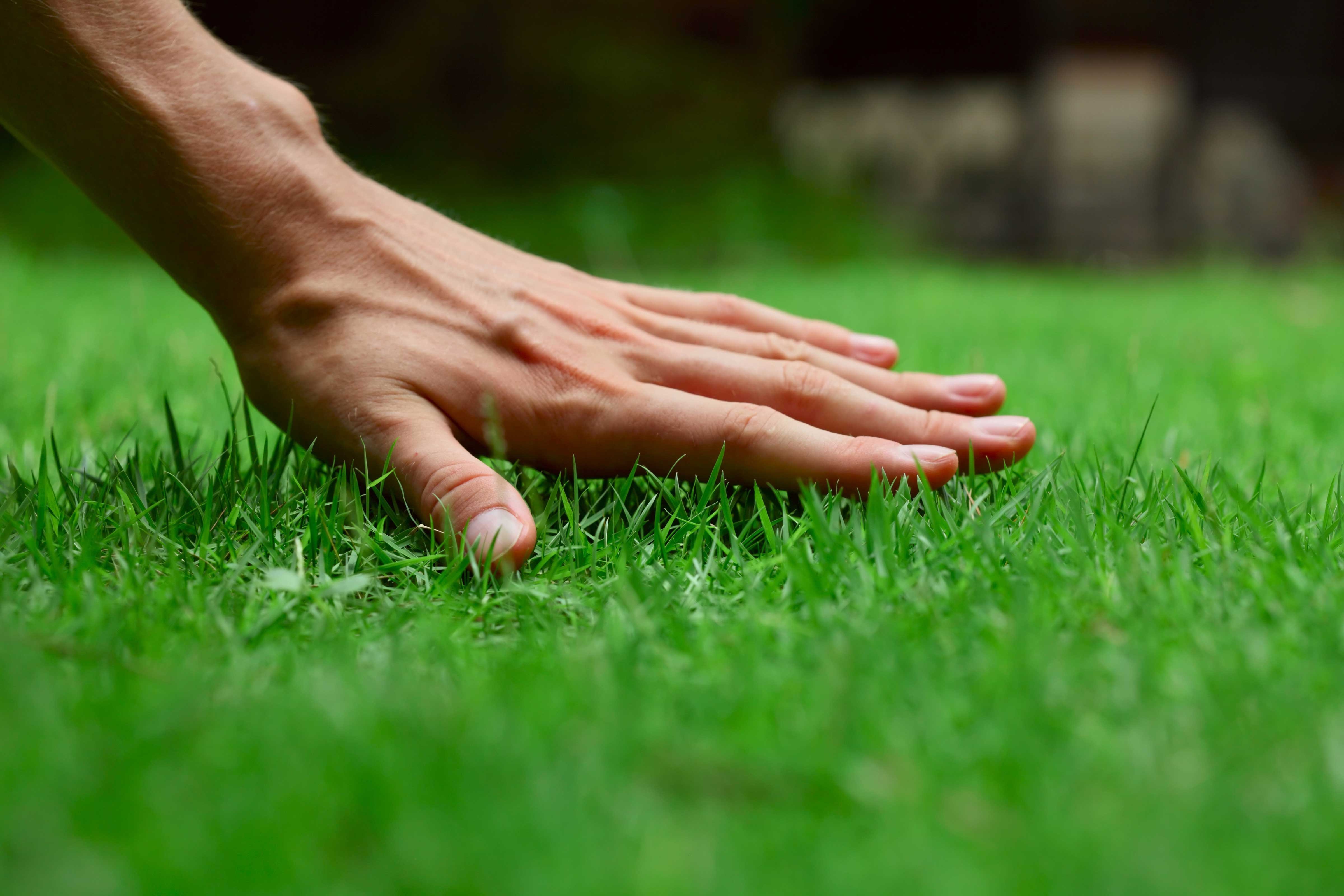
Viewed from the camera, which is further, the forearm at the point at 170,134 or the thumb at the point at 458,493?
the forearm at the point at 170,134

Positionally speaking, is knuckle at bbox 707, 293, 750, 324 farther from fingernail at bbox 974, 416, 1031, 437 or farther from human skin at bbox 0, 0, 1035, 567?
fingernail at bbox 974, 416, 1031, 437

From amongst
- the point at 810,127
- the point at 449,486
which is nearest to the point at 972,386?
the point at 449,486

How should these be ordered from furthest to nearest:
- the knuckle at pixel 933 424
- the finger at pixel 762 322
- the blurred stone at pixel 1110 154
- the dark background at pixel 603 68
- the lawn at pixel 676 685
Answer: the dark background at pixel 603 68
the blurred stone at pixel 1110 154
the finger at pixel 762 322
the knuckle at pixel 933 424
the lawn at pixel 676 685

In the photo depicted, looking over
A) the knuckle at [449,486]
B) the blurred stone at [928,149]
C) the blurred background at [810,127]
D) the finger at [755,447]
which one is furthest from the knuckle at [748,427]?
the blurred stone at [928,149]

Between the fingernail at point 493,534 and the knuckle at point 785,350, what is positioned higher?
the knuckle at point 785,350

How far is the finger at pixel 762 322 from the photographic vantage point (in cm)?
172

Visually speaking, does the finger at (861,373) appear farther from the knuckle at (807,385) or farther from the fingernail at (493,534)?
the fingernail at (493,534)

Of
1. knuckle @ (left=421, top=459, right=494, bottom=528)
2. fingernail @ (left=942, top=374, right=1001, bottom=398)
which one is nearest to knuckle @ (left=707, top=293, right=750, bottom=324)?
fingernail @ (left=942, top=374, right=1001, bottom=398)

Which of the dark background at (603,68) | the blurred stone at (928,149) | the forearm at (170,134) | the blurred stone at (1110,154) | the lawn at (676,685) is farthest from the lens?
the dark background at (603,68)

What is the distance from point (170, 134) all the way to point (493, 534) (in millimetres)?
711

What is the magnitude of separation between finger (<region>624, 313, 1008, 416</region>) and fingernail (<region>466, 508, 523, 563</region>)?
485 mm

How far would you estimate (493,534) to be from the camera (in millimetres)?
1178

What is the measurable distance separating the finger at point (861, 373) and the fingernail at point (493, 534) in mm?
485

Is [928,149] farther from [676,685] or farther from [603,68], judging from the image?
[676,685]
